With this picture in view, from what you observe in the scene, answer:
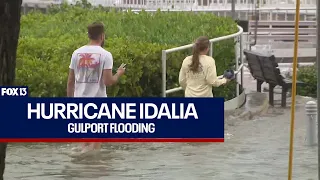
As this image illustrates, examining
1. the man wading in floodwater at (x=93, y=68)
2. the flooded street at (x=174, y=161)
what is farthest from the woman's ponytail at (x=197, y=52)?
the man wading in floodwater at (x=93, y=68)

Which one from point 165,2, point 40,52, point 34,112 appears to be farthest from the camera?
point 165,2

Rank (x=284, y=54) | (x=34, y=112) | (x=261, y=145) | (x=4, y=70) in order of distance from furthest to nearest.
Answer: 1. (x=284, y=54)
2. (x=261, y=145)
3. (x=34, y=112)
4. (x=4, y=70)

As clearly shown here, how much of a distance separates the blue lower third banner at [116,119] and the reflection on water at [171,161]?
222cm

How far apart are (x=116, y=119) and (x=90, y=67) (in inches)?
130

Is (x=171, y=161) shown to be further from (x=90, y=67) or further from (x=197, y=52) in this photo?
(x=197, y=52)

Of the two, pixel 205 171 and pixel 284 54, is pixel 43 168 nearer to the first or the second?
pixel 205 171

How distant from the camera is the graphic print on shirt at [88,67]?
11.0m

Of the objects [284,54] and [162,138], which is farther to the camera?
[284,54]

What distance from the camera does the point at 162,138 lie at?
8.05 metres

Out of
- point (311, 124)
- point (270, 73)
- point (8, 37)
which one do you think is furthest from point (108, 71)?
point (270, 73)

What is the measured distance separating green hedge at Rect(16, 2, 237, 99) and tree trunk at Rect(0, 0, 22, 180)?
6710 millimetres

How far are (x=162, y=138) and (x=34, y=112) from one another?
1109mm

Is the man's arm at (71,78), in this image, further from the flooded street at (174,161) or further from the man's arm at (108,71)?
the flooded street at (174,161)

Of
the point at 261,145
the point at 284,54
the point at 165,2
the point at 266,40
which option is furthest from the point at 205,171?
the point at 266,40
